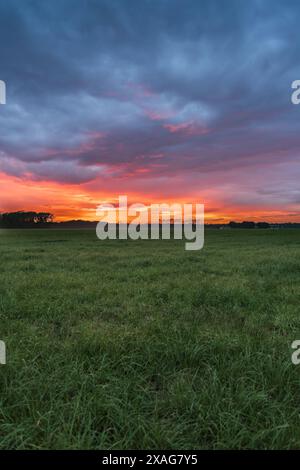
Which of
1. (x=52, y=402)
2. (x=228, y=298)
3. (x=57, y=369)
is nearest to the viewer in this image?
(x=52, y=402)

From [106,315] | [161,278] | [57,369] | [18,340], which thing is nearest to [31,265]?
[161,278]

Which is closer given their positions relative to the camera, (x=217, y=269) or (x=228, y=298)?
(x=228, y=298)

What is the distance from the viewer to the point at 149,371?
3637mm

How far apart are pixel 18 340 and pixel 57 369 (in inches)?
50.1

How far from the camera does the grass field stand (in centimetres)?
260

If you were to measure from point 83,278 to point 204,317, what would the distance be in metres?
4.90

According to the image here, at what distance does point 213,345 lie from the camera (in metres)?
4.20

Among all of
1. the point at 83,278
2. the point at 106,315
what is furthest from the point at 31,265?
the point at 106,315

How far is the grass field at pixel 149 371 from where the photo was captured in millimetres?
2596

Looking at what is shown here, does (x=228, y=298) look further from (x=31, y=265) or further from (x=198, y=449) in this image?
(x=31, y=265)

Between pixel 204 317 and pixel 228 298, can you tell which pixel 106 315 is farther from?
pixel 228 298

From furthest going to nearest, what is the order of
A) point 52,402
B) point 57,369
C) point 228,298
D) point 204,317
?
point 228,298, point 204,317, point 57,369, point 52,402

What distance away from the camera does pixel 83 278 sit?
366 inches

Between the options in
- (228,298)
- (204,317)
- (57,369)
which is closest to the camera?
(57,369)
